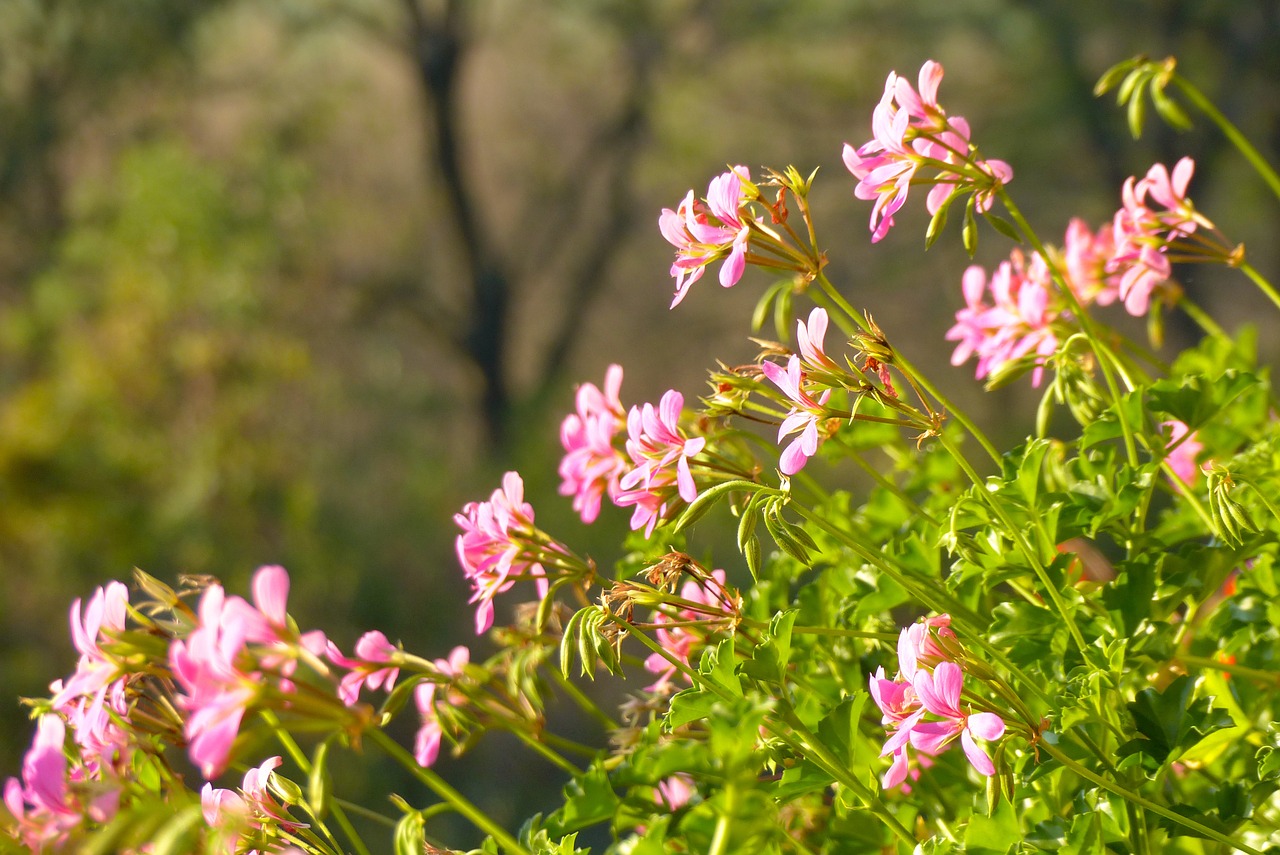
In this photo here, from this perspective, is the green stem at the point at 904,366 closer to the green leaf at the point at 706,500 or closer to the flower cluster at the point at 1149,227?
the green leaf at the point at 706,500

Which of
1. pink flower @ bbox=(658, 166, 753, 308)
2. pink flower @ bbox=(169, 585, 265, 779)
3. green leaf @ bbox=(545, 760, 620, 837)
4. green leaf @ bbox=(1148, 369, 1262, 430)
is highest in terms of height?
pink flower @ bbox=(658, 166, 753, 308)

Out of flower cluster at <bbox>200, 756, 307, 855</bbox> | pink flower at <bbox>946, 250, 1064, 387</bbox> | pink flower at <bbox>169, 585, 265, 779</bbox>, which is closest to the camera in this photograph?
pink flower at <bbox>169, 585, 265, 779</bbox>

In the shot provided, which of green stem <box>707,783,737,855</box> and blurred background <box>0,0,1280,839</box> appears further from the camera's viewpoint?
blurred background <box>0,0,1280,839</box>

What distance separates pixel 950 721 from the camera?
40 centimetres

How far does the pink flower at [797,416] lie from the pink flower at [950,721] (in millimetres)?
84

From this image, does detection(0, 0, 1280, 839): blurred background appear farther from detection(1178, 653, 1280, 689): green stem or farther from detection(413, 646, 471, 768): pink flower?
detection(1178, 653, 1280, 689): green stem

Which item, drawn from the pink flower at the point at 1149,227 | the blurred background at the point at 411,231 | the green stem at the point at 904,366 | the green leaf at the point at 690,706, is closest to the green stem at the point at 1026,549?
the green stem at the point at 904,366

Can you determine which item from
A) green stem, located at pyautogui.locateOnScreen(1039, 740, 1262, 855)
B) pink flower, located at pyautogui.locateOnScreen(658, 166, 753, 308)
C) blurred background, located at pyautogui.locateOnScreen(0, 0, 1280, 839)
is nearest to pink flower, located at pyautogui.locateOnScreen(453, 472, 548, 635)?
pink flower, located at pyautogui.locateOnScreen(658, 166, 753, 308)

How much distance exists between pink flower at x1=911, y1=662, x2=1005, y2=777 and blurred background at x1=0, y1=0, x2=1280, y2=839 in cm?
301

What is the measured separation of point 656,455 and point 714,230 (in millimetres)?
90

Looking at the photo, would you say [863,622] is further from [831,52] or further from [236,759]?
[831,52]

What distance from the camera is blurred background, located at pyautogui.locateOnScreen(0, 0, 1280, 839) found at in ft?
11.0

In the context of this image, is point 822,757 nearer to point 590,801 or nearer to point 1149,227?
point 590,801

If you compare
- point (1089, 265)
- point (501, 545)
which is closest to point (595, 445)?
point (501, 545)
